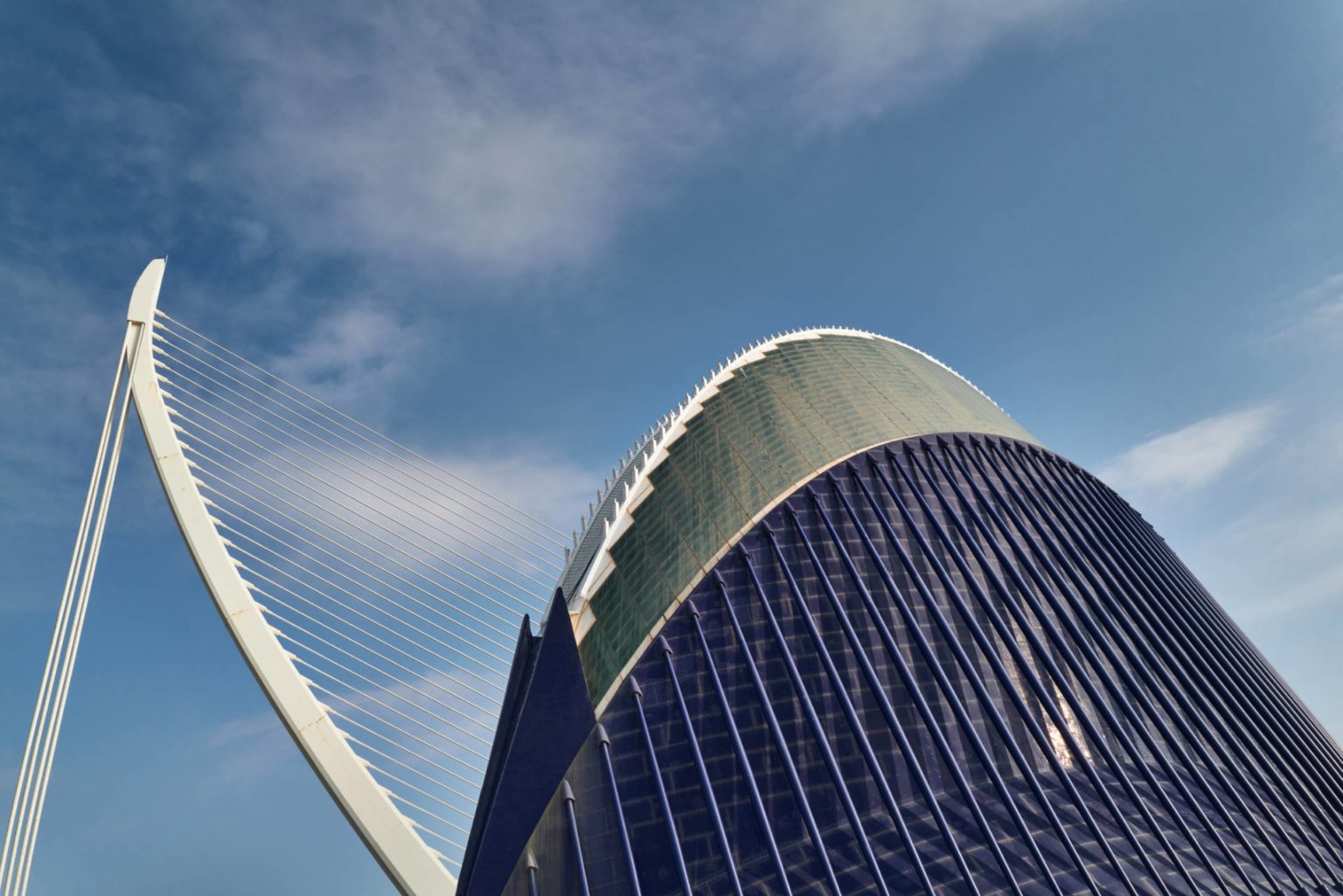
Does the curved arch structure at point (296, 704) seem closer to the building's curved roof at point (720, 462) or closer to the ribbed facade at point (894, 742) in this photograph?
the ribbed facade at point (894, 742)

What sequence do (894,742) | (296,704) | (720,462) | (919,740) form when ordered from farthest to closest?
(720,462) → (919,740) → (894,742) → (296,704)

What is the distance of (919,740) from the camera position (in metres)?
20.5

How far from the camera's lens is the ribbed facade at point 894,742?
56.2 feet

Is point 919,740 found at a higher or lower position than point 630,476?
lower

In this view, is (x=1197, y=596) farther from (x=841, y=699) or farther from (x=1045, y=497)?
(x=841, y=699)

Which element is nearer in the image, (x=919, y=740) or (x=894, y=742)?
(x=894, y=742)

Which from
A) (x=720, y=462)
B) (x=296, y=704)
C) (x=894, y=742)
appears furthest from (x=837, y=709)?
(x=296, y=704)

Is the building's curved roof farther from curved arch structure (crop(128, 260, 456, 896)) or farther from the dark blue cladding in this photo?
curved arch structure (crop(128, 260, 456, 896))

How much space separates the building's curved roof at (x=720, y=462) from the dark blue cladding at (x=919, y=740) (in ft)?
3.52

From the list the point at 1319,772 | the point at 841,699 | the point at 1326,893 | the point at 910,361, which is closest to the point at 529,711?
the point at 841,699

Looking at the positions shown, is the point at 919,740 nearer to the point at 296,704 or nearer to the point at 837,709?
the point at 837,709

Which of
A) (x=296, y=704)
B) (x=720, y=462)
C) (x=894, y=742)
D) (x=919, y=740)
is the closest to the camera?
(x=296, y=704)

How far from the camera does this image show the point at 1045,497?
32.6m

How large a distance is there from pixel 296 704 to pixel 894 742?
15.9 metres
